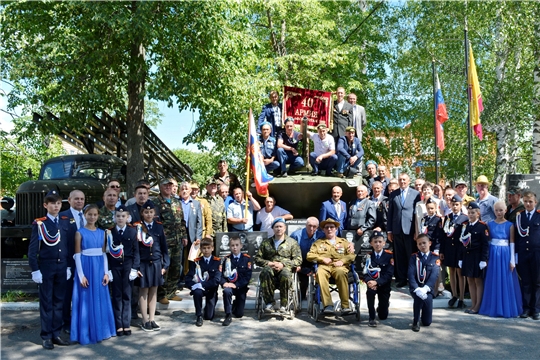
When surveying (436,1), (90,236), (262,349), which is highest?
(436,1)

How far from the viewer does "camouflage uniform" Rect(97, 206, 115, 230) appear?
26.7ft

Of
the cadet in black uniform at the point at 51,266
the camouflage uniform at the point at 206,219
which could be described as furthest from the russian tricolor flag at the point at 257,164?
the cadet in black uniform at the point at 51,266

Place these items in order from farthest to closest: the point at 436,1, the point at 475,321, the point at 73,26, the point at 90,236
A: 1. the point at 436,1
2. the point at 73,26
3. the point at 475,321
4. the point at 90,236

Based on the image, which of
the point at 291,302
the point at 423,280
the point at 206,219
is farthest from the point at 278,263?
the point at 206,219

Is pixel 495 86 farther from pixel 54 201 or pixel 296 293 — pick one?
pixel 54 201

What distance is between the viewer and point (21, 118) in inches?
800

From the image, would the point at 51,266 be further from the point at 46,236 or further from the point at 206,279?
the point at 206,279

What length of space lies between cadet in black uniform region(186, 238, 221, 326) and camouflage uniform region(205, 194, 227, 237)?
2.04 m

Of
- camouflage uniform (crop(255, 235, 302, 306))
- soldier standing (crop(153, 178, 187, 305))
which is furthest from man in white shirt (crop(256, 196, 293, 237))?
camouflage uniform (crop(255, 235, 302, 306))

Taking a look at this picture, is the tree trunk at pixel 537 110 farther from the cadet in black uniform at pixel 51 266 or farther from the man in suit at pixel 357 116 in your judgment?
the cadet in black uniform at pixel 51 266

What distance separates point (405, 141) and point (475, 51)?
574 cm

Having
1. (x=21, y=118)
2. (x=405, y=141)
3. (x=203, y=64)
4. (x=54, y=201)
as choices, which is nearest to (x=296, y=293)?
(x=54, y=201)

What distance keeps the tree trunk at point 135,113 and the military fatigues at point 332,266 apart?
762 centimetres

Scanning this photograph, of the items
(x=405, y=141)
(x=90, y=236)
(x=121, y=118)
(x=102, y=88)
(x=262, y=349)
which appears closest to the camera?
(x=262, y=349)
